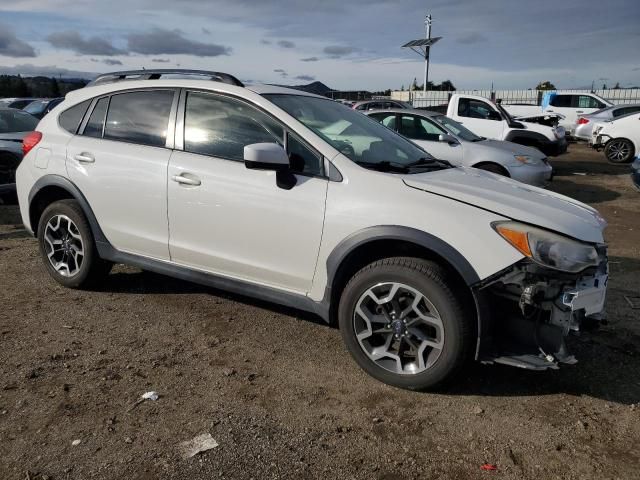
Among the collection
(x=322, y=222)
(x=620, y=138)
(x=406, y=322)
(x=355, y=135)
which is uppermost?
(x=355, y=135)

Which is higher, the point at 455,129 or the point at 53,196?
the point at 455,129

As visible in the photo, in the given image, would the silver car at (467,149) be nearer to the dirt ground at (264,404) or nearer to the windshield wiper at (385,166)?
the dirt ground at (264,404)

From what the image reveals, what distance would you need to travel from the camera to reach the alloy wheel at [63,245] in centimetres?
465

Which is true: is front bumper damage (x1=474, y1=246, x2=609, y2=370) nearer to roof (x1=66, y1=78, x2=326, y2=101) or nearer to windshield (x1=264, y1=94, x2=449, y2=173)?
windshield (x1=264, y1=94, x2=449, y2=173)

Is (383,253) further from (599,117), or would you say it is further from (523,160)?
(599,117)

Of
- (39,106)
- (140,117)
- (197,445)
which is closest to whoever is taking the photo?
(197,445)

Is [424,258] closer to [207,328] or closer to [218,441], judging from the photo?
[218,441]

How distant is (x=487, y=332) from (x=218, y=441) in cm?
153

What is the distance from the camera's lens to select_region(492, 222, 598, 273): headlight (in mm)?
2900

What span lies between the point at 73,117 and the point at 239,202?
2.05m

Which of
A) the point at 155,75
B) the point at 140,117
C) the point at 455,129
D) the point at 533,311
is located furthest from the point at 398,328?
the point at 455,129

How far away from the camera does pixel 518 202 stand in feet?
10.6

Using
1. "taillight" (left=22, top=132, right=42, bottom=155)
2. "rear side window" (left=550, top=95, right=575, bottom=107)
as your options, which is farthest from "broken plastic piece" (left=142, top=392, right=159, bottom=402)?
"rear side window" (left=550, top=95, right=575, bottom=107)

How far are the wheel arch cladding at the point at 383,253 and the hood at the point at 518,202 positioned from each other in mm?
310
